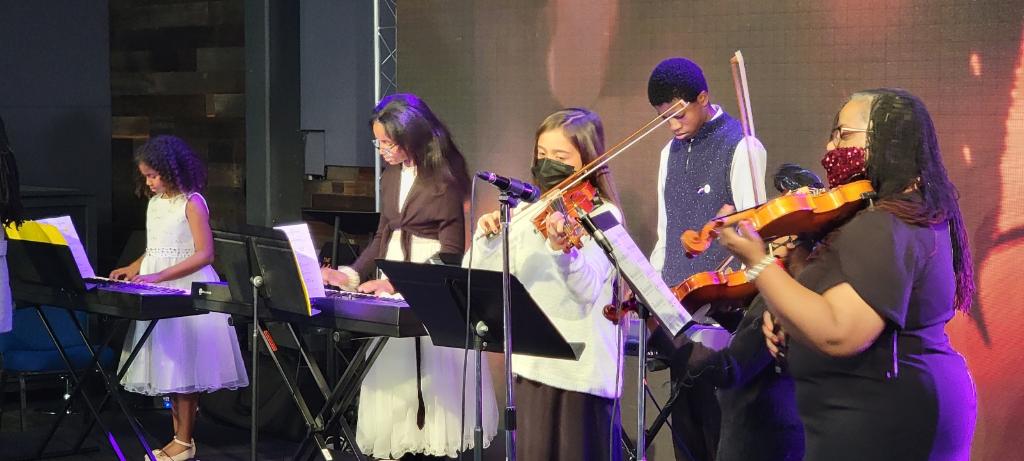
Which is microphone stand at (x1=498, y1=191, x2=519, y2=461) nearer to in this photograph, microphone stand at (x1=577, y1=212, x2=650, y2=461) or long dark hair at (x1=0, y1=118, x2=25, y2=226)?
microphone stand at (x1=577, y1=212, x2=650, y2=461)

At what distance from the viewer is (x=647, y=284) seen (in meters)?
2.71

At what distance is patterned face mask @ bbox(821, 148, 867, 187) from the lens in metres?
2.37

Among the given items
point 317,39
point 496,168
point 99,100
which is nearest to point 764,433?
point 496,168

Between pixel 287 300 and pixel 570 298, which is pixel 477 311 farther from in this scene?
pixel 287 300

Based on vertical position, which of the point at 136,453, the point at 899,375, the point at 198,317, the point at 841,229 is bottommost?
the point at 136,453

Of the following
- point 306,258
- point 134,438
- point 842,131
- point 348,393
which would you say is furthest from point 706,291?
point 134,438

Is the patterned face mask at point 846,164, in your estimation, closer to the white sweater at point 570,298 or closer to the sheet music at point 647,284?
the sheet music at point 647,284

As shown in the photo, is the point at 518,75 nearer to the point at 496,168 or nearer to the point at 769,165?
the point at 496,168

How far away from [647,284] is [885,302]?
23.4 inches

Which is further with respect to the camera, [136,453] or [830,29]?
[136,453]

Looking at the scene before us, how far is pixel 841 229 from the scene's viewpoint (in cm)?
235

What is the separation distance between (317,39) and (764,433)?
17.0ft

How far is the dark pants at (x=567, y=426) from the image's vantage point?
3.35 metres

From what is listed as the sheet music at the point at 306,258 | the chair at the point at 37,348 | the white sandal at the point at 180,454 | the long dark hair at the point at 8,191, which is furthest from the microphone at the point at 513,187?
the chair at the point at 37,348
